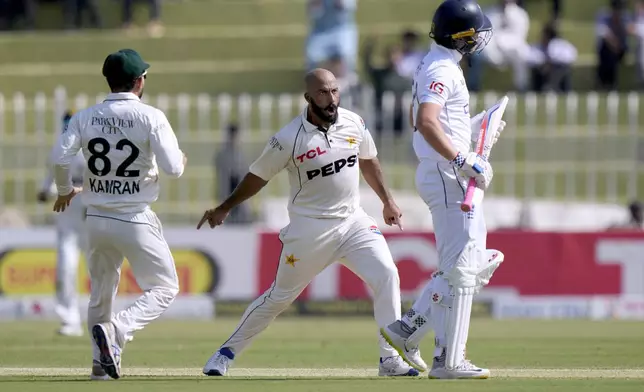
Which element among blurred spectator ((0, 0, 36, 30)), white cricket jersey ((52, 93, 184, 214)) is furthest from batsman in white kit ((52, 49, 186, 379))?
blurred spectator ((0, 0, 36, 30))

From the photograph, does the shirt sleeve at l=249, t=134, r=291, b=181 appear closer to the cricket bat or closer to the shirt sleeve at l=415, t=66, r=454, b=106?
the shirt sleeve at l=415, t=66, r=454, b=106

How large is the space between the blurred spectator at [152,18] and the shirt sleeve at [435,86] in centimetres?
1506

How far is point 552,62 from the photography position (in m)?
21.4

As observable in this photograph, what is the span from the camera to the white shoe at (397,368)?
9.92 metres

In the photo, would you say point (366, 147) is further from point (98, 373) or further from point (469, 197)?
point (98, 373)

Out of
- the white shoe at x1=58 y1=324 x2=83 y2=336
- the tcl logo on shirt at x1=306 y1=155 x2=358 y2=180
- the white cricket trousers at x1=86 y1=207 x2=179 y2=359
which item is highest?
the tcl logo on shirt at x1=306 y1=155 x2=358 y2=180

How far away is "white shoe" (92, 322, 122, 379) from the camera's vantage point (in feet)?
31.5

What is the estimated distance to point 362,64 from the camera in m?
22.4

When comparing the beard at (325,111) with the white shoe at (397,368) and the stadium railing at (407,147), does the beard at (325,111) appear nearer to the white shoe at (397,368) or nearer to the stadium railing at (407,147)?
the white shoe at (397,368)

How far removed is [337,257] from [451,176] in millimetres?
1067

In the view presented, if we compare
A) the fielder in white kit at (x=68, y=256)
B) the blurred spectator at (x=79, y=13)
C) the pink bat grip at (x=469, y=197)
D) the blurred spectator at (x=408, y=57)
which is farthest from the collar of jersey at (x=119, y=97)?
the blurred spectator at (x=79, y=13)

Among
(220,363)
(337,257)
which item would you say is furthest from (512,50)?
(220,363)

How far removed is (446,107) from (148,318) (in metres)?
2.43

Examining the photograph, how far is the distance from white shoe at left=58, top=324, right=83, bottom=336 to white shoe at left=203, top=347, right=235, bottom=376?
521cm
